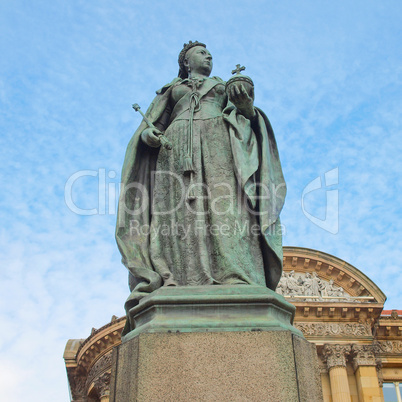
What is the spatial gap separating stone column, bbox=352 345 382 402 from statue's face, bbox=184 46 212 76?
2736cm

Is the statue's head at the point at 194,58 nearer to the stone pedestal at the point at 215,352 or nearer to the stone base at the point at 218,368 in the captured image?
the stone pedestal at the point at 215,352

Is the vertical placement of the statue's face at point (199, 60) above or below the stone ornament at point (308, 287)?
below

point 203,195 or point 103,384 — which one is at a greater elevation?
point 103,384

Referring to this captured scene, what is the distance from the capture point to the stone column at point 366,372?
1176 inches

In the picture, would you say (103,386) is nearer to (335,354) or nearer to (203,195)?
(335,354)

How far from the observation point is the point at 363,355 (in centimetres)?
3075

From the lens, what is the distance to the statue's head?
19.4 feet

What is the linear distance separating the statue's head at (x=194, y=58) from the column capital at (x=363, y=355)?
27.5 meters

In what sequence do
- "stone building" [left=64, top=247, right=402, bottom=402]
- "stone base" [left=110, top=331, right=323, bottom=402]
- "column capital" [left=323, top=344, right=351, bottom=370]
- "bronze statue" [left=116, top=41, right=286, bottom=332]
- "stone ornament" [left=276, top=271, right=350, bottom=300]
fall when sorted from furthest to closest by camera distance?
"stone ornament" [left=276, top=271, right=350, bottom=300] → "column capital" [left=323, top=344, right=351, bottom=370] → "stone building" [left=64, top=247, right=402, bottom=402] → "bronze statue" [left=116, top=41, right=286, bottom=332] → "stone base" [left=110, top=331, right=323, bottom=402]

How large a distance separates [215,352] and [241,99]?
2.33m

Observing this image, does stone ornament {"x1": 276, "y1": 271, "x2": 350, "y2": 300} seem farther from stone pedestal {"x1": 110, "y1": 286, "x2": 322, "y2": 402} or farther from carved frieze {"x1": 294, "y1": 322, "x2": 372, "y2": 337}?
stone pedestal {"x1": 110, "y1": 286, "x2": 322, "y2": 402}

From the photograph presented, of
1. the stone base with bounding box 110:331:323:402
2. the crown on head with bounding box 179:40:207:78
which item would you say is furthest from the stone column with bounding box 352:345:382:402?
the stone base with bounding box 110:331:323:402

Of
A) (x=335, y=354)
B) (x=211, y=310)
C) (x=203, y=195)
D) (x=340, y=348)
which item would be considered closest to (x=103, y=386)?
(x=335, y=354)

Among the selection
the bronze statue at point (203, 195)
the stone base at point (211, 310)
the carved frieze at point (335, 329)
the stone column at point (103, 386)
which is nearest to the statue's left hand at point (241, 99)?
the bronze statue at point (203, 195)
